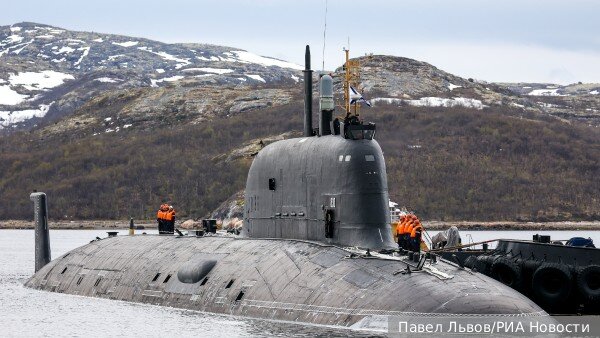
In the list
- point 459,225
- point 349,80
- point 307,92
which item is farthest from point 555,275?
point 459,225

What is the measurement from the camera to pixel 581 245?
3397cm

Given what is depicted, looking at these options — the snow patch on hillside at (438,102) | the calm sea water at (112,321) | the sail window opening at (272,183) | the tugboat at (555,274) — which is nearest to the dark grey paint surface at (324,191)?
the sail window opening at (272,183)

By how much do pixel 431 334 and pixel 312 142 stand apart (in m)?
9.14

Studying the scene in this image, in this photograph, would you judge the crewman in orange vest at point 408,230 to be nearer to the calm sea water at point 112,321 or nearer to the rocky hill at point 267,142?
the calm sea water at point 112,321

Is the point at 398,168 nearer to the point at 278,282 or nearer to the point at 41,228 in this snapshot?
the point at 41,228

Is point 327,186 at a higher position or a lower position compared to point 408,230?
higher

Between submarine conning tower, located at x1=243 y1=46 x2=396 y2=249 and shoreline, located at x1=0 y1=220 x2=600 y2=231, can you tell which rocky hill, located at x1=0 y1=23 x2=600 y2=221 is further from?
submarine conning tower, located at x1=243 y1=46 x2=396 y2=249

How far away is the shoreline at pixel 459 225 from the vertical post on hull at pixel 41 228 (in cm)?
7281

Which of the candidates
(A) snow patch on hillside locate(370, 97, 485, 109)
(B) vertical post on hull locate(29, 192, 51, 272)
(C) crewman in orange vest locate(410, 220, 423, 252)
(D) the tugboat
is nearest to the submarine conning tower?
(C) crewman in orange vest locate(410, 220, 423, 252)

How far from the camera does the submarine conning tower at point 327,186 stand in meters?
28.9

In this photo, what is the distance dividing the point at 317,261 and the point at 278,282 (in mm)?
1202

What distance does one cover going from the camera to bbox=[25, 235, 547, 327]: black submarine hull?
24.1 metres

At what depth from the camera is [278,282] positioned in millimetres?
28406

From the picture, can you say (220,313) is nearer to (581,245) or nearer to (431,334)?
(431,334)
